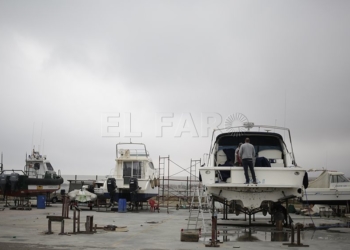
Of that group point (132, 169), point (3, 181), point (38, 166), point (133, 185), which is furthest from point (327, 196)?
point (38, 166)

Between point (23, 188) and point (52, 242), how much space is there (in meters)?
17.9

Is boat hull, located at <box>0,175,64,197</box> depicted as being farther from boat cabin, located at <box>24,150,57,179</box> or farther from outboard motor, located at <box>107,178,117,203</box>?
outboard motor, located at <box>107,178,117,203</box>

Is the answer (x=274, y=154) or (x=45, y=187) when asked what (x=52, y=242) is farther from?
(x=45, y=187)

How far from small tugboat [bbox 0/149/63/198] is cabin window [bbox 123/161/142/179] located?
5.53 metres

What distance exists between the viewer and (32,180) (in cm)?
2828

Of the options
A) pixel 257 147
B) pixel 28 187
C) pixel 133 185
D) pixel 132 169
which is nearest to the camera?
pixel 257 147

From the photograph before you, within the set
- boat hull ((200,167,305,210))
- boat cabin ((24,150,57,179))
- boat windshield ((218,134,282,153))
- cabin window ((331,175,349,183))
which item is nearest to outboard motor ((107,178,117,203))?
boat cabin ((24,150,57,179))

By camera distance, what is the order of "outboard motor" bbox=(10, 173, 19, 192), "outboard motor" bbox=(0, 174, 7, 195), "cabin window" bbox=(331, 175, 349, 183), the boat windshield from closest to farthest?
1. the boat windshield
2. "cabin window" bbox=(331, 175, 349, 183)
3. "outboard motor" bbox=(0, 174, 7, 195)
4. "outboard motor" bbox=(10, 173, 19, 192)

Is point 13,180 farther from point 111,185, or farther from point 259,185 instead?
point 259,185

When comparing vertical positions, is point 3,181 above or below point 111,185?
above

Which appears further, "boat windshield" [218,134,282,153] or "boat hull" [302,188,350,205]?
"boat hull" [302,188,350,205]

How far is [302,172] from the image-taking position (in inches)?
545

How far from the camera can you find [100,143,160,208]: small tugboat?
26500 mm

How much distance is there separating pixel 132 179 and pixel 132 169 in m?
2.36
